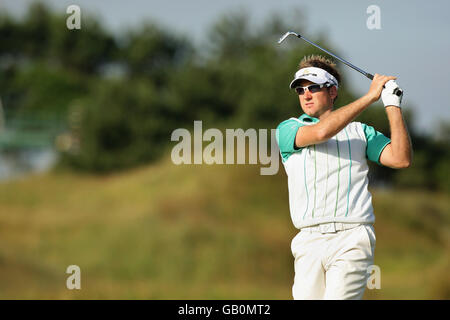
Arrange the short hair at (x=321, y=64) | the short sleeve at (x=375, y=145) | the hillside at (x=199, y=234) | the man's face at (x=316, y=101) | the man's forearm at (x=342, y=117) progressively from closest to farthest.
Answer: the man's forearm at (x=342, y=117), the short sleeve at (x=375, y=145), the man's face at (x=316, y=101), the short hair at (x=321, y=64), the hillside at (x=199, y=234)

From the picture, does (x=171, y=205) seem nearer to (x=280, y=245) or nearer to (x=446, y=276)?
(x=280, y=245)

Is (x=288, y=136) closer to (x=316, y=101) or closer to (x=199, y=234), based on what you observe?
(x=316, y=101)

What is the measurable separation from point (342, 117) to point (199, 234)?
128 feet

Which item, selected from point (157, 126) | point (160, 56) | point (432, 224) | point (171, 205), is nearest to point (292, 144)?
point (171, 205)

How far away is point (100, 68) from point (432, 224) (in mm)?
41208

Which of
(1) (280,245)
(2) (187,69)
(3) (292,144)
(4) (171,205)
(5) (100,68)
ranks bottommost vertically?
(3) (292,144)

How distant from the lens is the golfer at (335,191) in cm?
580

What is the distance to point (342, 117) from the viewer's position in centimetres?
560

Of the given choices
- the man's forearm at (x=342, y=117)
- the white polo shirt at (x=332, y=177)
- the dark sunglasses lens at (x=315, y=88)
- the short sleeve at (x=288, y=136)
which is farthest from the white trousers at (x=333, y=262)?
the dark sunglasses lens at (x=315, y=88)

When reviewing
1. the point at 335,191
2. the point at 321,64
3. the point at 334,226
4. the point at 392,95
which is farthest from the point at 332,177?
the point at 321,64

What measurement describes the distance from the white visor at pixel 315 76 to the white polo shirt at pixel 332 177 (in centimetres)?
33

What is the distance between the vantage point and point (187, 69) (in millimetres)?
63250

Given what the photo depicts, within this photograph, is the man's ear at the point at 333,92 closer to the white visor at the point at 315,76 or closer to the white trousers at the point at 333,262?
the white visor at the point at 315,76

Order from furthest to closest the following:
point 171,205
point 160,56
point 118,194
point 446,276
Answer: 1. point 160,56
2. point 118,194
3. point 171,205
4. point 446,276
